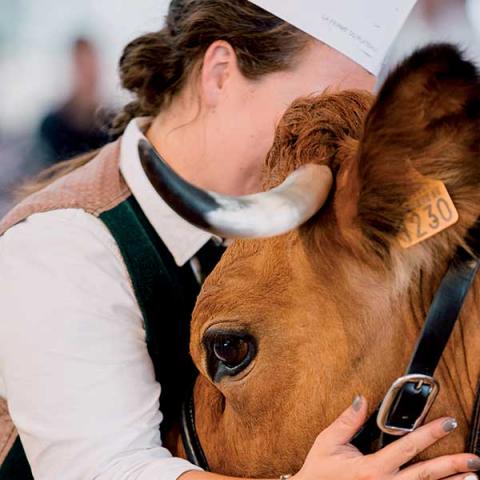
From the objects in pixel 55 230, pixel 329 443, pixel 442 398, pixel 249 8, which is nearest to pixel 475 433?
pixel 442 398

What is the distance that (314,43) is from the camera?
188cm

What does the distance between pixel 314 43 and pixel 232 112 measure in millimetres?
207

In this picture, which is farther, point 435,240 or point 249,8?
point 249,8

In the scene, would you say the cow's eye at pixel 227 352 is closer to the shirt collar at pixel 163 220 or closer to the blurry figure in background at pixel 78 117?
the shirt collar at pixel 163 220

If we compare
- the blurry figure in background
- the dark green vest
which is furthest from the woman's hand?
the blurry figure in background

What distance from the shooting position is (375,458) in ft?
4.27

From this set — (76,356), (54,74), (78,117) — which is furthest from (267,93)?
(54,74)

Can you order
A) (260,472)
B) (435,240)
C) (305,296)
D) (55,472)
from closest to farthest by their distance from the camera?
(435,240) < (305,296) < (260,472) < (55,472)

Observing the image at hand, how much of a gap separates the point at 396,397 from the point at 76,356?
617mm

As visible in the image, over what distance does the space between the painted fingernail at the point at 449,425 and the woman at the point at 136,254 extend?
21cm

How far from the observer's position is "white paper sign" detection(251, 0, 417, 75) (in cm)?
183

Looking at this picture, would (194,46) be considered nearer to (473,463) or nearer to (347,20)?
(347,20)

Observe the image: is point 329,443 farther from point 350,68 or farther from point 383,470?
point 350,68

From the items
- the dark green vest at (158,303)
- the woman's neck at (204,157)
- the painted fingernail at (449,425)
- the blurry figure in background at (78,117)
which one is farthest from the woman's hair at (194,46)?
the blurry figure in background at (78,117)
